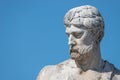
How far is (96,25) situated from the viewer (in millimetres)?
23625

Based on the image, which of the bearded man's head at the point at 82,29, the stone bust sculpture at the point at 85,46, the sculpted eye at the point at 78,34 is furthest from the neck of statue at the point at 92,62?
the sculpted eye at the point at 78,34

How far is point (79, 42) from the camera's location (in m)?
23.6

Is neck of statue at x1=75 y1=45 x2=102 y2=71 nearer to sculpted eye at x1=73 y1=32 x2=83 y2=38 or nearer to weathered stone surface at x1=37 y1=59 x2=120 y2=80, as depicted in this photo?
weathered stone surface at x1=37 y1=59 x2=120 y2=80

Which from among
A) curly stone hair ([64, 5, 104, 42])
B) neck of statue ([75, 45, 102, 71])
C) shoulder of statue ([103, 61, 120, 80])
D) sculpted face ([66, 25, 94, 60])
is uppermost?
curly stone hair ([64, 5, 104, 42])

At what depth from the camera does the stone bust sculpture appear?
23.6 meters

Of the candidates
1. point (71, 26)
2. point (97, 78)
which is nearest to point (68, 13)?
point (71, 26)

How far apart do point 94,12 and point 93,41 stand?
78cm

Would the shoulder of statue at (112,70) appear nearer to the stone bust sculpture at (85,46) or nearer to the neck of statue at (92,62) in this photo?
the stone bust sculpture at (85,46)

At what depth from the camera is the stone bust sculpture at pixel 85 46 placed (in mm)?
23578

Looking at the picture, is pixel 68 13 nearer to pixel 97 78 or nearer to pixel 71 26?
pixel 71 26

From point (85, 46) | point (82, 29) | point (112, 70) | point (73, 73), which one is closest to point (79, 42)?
point (85, 46)

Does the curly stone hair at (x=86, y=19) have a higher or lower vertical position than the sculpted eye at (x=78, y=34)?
higher

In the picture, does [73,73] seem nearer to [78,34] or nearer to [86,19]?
[78,34]

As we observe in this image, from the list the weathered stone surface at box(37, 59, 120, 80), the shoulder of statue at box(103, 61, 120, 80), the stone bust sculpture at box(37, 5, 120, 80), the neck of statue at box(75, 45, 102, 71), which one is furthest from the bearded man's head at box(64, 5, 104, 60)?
the shoulder of statue at box(103, 61, 120, 80)
